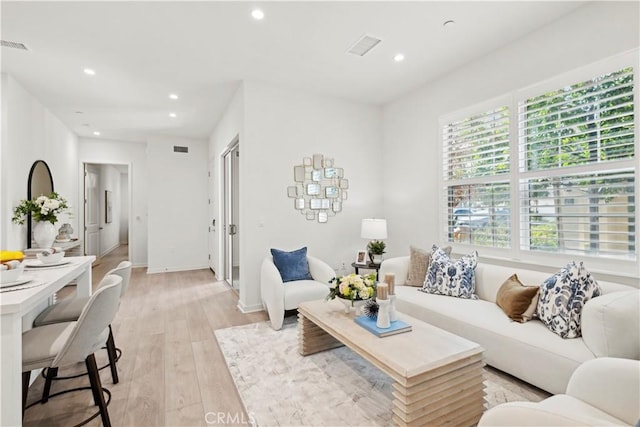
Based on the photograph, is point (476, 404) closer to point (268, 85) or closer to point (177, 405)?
point (177, 405)

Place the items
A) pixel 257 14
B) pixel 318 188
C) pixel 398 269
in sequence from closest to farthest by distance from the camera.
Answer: pixel 257 14
pixel 398 269
pixel 318 188

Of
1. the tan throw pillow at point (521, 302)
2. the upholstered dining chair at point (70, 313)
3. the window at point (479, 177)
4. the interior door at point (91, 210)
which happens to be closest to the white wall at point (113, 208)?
the interior door at point (91, 210)

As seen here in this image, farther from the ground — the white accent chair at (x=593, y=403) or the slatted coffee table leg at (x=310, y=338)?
the white accent chair at (x=593, y=403)

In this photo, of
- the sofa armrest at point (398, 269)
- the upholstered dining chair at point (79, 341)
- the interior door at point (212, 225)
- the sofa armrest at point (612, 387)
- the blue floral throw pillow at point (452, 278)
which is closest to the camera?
the sofa armrest at point (612, 387)

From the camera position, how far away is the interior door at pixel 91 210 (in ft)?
21.9

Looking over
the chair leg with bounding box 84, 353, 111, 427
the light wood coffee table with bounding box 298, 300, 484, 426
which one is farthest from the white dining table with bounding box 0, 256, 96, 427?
the light wood coffee table with bounding box 298, 300, 484, 426

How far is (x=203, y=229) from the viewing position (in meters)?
6.81

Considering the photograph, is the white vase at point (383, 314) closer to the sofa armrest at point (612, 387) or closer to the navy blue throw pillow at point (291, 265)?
the sofa armrest at point (612, 387)

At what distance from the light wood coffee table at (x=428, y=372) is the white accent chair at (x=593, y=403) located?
44 centimetres

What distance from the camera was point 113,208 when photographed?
9.90 meters

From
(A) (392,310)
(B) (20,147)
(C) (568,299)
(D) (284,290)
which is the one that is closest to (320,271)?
(D) (284,290)

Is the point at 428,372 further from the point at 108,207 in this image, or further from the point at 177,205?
the point at 108,207

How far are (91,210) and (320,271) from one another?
665cm

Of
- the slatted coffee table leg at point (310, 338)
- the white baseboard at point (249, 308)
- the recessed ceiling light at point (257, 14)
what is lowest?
the white baseboard at point (249, 308)
